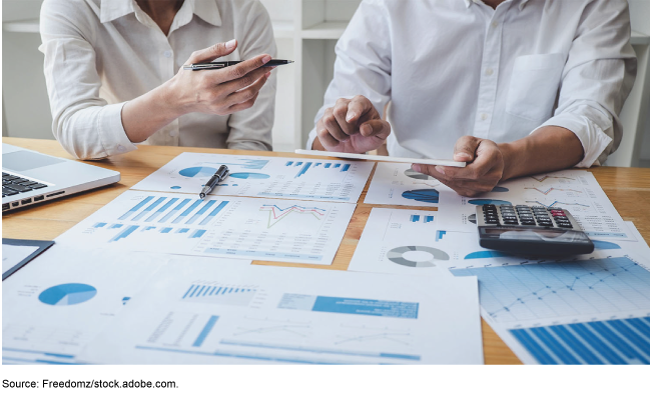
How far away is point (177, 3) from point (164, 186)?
2.06ft

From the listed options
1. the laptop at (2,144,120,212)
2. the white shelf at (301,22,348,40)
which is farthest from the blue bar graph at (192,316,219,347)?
the white shelf at (301,22,348,40)

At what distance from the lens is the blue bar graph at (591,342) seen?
0.45 meters

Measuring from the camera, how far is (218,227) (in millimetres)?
717

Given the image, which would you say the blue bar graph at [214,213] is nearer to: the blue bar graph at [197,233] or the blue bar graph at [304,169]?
the blue bar graph at [197,233]

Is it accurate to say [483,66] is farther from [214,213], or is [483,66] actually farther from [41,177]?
[41,177]

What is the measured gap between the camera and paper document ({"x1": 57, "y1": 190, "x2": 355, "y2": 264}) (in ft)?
2.12

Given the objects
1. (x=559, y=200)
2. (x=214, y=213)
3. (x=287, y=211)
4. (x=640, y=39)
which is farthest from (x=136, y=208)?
(x=640, y=39)

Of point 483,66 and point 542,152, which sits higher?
point 483,66

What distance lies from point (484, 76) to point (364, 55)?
11.6 inches

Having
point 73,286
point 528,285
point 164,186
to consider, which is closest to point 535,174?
point 528,285

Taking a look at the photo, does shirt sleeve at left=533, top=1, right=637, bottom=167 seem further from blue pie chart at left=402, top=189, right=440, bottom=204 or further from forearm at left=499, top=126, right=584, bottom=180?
blue pie chart at left=402, top=189, right=440, bottom=204

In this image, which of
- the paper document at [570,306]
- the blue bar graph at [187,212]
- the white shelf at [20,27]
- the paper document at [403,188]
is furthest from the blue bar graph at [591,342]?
the white shelf at [20,27]

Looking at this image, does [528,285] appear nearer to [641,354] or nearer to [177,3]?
[641,354]

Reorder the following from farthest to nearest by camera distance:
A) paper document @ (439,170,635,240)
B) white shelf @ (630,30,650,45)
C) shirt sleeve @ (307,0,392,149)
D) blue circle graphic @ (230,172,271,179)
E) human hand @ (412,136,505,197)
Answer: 1. white shelf @ (630,30,650,45)
2. shirt sleeve @ (307,0,392,149)
3. blue circle graphic @ (230,172,271,179)
4. human hand @ (412,136,505,197)
5. paper document @ (439,170,635,240)
